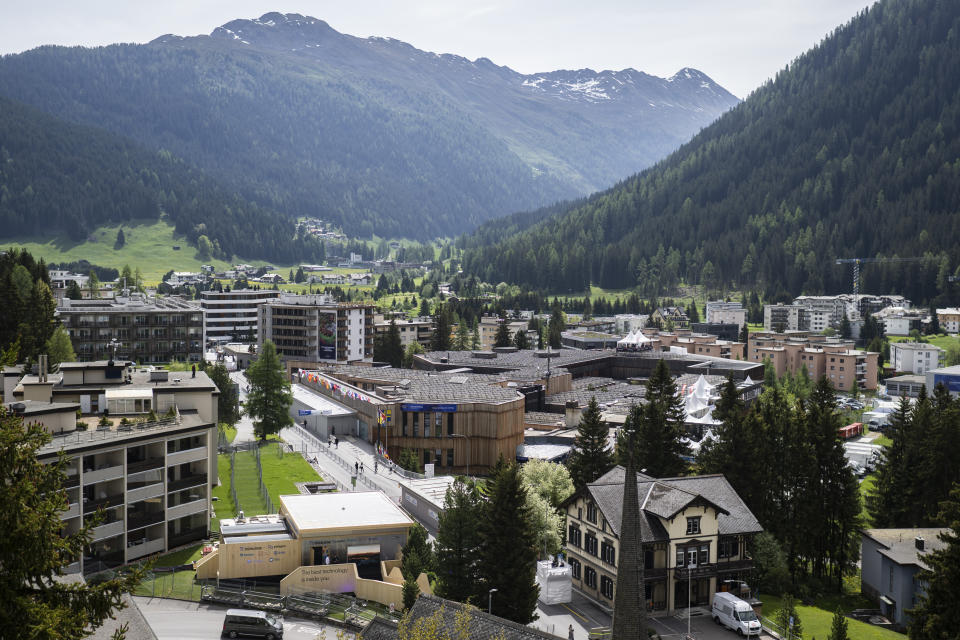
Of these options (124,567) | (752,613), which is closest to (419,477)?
(124,567)

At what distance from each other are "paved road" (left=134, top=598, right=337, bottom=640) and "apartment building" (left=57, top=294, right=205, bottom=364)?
98.5 m

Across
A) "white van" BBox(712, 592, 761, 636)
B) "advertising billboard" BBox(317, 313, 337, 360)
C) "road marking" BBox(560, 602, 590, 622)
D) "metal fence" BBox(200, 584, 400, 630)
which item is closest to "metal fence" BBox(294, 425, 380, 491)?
"metal fence" BBox(200, 584, 400, 630)

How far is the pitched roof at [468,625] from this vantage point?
31.8 meters

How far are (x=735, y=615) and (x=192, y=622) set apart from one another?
27242 millimetres

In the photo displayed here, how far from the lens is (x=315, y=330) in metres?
152

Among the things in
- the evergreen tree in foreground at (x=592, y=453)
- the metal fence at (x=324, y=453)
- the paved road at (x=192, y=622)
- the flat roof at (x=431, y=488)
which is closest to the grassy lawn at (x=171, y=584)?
the paved road at (x=192, y=622)

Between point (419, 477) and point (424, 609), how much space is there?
144 ft

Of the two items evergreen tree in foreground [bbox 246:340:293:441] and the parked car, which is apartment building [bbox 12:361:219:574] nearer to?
the parked car

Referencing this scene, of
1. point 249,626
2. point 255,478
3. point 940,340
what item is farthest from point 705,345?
point 249,626

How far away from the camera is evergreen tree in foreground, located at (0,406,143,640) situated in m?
16.0

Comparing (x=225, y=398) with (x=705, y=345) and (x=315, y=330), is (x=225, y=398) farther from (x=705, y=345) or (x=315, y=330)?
(x=705, y=345)

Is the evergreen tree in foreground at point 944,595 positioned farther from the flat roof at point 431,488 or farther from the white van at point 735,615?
the flat roof at point 431,488

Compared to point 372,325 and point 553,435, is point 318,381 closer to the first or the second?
point 553,435

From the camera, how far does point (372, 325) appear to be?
162 metres
